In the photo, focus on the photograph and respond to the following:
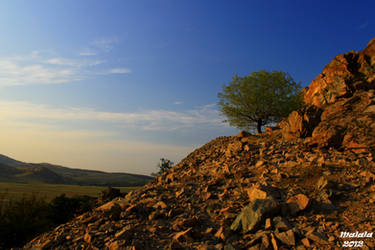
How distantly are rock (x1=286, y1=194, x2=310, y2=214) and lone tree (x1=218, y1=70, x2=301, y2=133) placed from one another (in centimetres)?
1686

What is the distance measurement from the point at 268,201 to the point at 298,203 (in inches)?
42.6

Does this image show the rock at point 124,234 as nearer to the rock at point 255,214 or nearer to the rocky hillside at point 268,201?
the rocky hillside at point 268,201

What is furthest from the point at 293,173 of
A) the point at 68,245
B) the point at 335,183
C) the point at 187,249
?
the point at 68,245

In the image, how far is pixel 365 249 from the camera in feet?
17.8

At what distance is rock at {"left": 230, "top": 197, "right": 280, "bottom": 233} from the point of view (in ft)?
22.9

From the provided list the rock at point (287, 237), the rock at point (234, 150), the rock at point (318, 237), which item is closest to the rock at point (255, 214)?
the rock at point (287, 237)

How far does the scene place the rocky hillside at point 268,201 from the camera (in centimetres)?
660

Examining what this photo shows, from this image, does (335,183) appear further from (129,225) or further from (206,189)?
(129,225)

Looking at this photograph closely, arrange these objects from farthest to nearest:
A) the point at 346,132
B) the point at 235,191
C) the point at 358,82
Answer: the point at 358,82 → the point at 346,132 → the point at 235,191

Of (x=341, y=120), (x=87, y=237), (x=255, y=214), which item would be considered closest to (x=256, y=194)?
(x=255, y=214)

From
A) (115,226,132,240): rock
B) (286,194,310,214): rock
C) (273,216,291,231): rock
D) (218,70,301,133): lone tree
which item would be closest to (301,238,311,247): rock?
Result: (273,216,291,231): rock

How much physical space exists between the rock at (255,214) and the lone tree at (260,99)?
17.5 metres

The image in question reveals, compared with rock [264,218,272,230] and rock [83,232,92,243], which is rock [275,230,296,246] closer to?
rock [264,218,272,230]

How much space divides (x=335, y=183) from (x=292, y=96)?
17591 mm
